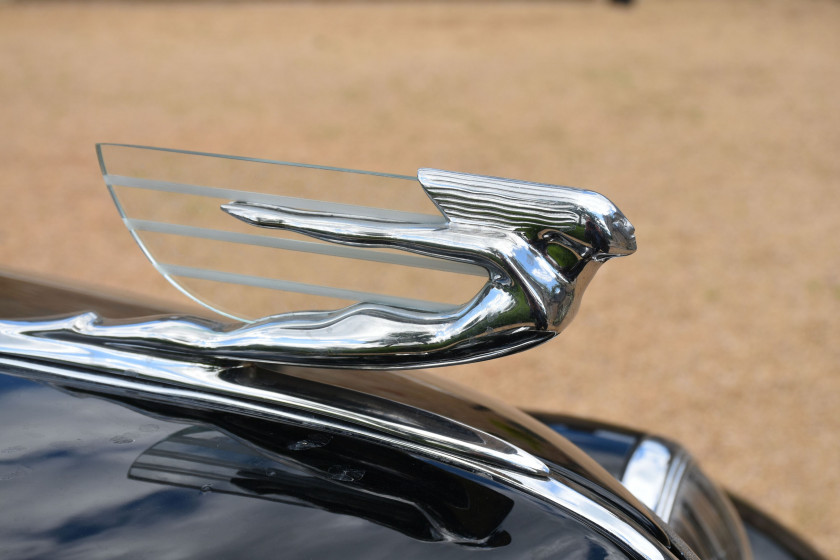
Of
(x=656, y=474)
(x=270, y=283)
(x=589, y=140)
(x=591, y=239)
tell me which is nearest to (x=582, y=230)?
(x=591, y=239)

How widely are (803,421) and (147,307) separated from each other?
141 inches

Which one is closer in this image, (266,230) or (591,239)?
(591,239)

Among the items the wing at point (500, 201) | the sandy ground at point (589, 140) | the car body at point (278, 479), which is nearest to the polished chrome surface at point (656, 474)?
the car body at point (278, 479)

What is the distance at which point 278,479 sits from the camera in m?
1.02

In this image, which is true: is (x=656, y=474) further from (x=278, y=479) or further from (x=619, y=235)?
(x=278, y=479)

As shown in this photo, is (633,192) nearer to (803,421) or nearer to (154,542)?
(803,421)

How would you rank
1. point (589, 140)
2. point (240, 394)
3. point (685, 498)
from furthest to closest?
point (589, 140) < point (685, 498) < point (240, 394)

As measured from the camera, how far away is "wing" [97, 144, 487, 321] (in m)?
1.11

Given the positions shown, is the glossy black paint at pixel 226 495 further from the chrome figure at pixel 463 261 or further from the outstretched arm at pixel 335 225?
the outstretched arm at pixel 335 225

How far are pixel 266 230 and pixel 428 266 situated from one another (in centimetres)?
31

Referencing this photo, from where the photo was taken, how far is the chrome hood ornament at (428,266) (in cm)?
102

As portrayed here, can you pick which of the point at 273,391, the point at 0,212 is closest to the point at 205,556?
the point at 273,391

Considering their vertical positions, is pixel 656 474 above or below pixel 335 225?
below

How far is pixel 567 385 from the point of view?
13.9 ft
